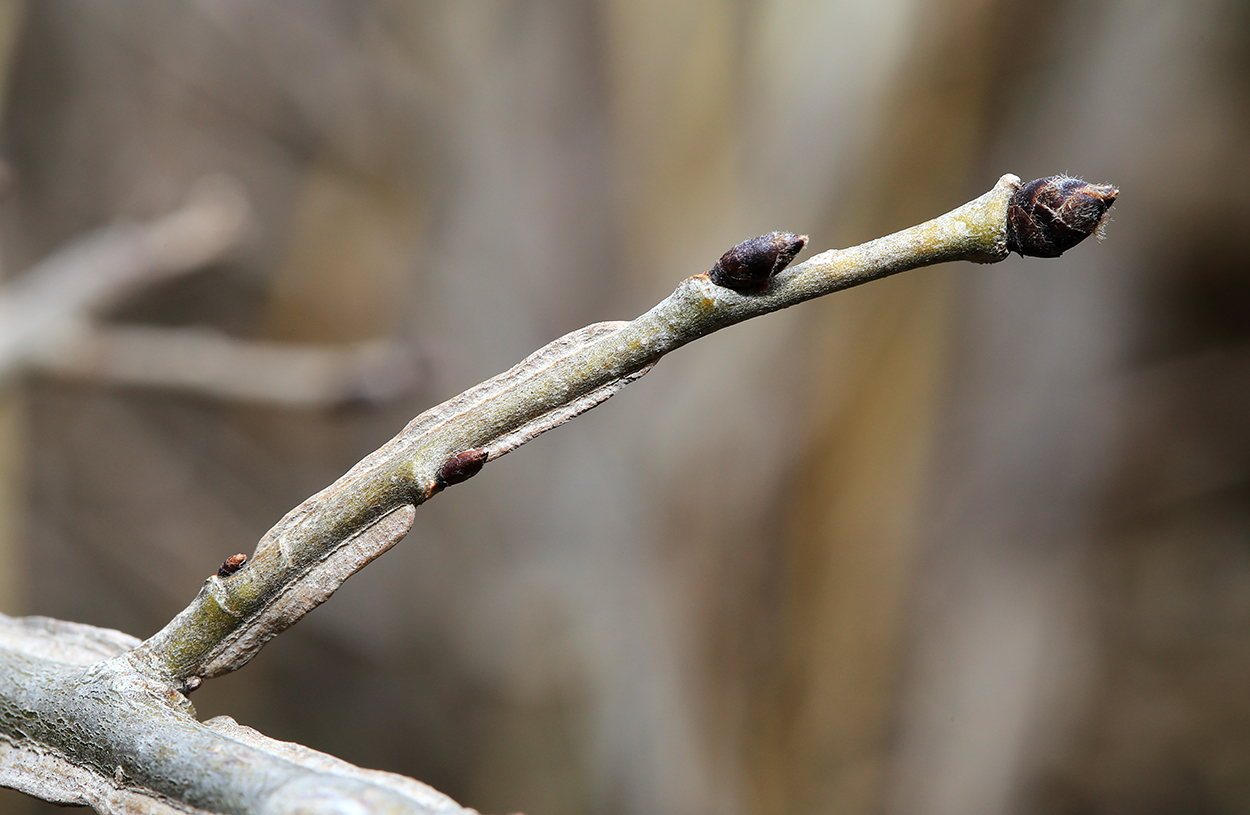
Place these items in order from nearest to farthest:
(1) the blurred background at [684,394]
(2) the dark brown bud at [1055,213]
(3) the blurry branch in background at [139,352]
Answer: (2) the dark brown bud at [1055,213], (3) the blurry branch in background at [139,352], (1) the blurred background at [684,394]

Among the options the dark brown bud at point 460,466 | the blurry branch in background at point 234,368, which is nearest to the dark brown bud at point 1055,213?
the dark brown bud at point 460,466

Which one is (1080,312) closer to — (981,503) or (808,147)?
(981,503)

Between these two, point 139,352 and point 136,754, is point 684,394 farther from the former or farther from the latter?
point 136,754

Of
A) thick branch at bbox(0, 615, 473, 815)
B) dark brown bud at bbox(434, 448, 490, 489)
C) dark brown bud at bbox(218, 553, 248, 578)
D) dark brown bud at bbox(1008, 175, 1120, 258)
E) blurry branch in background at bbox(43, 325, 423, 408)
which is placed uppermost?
blurry branch in background at bbox(43, 325, 423, 408)

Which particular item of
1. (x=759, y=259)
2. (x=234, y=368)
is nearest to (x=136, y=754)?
(x=759, y=259)

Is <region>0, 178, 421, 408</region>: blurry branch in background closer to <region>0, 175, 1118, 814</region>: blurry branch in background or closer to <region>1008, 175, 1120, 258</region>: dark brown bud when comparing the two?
<region>0, 175, 1118, 814</region>: blurry branch in background

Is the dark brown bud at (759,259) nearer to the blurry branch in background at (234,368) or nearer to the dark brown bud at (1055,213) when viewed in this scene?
the dark brown bud at (1055,213)

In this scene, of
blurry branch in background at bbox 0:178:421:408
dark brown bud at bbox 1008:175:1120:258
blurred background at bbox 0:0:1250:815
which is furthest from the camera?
blurred background at bbox 0:0:1250:815

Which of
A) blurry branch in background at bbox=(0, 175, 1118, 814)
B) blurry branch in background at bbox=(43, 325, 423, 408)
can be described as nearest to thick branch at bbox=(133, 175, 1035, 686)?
blurry branch in background at bbox=(0, 175, 1118, 814)
